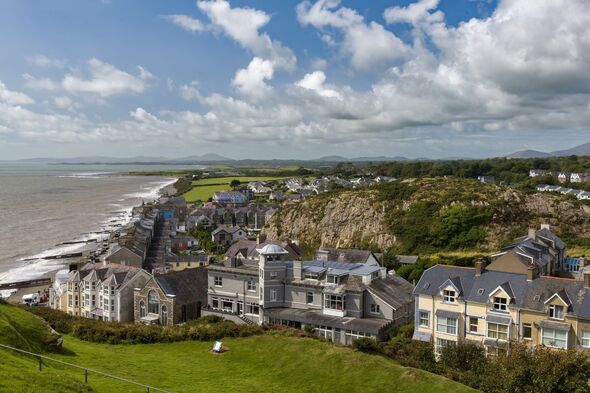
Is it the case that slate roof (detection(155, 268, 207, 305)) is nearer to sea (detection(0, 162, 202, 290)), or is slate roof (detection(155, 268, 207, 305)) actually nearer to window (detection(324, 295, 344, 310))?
window (detection(324, 295, 344, 310))

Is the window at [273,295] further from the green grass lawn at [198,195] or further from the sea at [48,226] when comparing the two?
the green grass lawn at [198,195]

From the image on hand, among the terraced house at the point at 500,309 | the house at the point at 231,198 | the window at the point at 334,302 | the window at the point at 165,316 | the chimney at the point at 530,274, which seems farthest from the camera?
the house at the point at 231,198

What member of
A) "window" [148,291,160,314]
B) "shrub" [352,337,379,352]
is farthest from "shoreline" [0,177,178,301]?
"shrub" [352,337,379,352]

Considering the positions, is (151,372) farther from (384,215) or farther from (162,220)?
(162,220)

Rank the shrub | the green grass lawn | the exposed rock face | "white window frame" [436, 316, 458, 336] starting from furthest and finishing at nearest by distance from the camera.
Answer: the green grass lawn
the exposed rock face
"white window frame" [436, 316, 458, 336]
the shrub

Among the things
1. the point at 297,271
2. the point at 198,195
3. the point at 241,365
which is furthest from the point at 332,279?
the point at 198,195

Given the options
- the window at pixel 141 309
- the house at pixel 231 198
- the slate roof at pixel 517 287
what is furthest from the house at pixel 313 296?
the house at pixel 231 198
